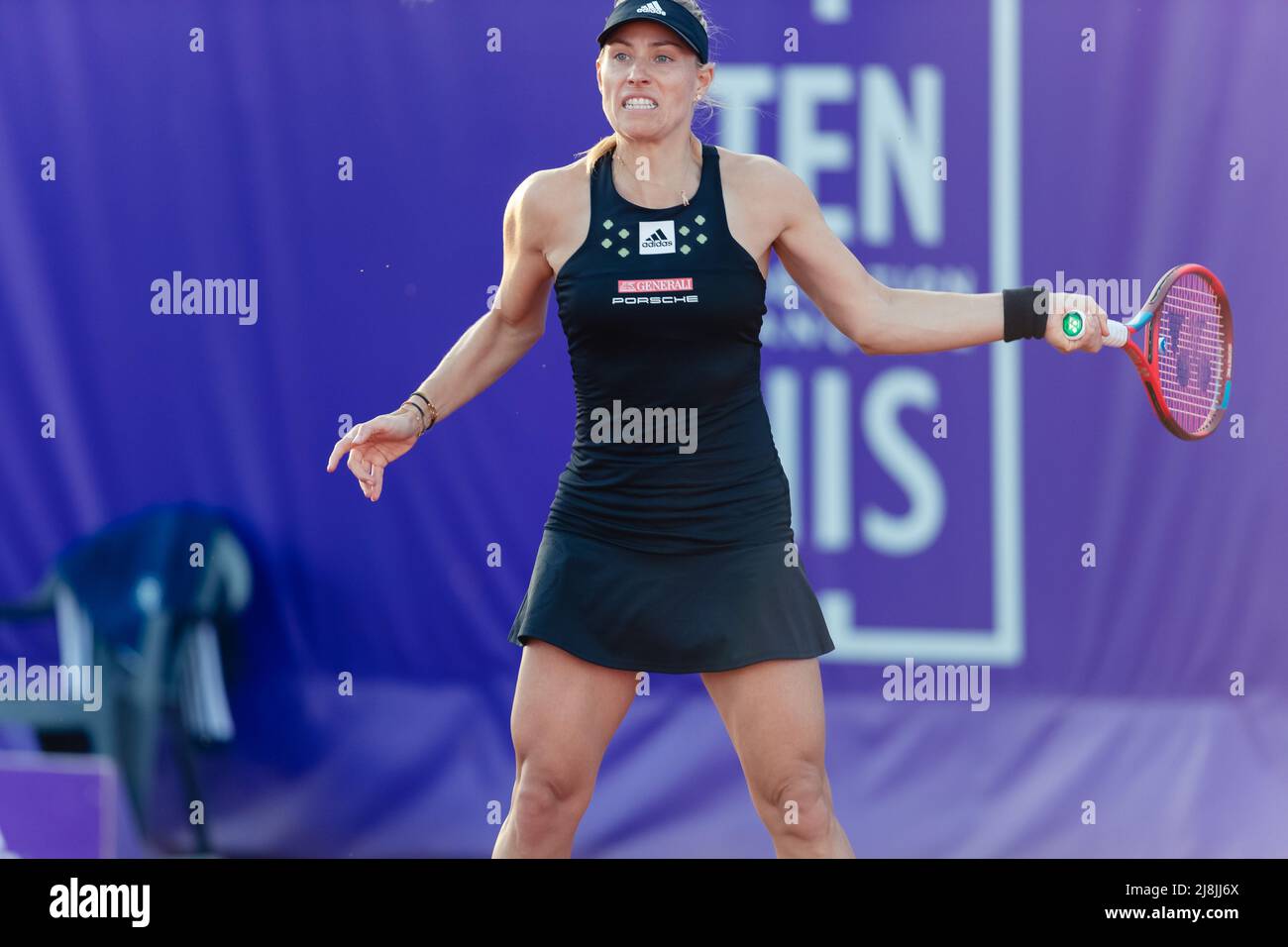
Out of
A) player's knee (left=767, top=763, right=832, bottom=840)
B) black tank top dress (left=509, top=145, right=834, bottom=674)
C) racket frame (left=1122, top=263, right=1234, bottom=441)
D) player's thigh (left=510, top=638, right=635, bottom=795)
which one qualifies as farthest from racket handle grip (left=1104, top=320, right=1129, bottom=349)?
player's thigh (left=510, top=638, right=635, bottom=795)

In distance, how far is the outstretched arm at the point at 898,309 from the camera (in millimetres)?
3367

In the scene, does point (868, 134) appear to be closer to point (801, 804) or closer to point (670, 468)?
point (670, 468)

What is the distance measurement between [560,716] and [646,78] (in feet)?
4.06

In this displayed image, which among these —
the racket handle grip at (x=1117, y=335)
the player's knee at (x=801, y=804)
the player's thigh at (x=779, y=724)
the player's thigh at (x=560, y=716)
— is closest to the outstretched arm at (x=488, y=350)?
the player's thigh at (x=560, y=716)

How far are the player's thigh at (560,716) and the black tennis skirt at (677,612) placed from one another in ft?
0.14

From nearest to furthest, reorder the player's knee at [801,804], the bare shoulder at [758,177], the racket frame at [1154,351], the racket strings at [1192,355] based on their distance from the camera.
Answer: the player's knee at [801,804], the bare shoulder at [758,177], the racket frame at [1154,351], the racket strings at [1192,355]

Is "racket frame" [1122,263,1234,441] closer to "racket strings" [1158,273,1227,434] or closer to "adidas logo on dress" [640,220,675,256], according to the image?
"racket strings" [1158,273,1227,434]

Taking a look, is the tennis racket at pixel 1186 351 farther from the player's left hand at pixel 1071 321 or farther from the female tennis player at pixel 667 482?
the female tennis player at pixel 667 482

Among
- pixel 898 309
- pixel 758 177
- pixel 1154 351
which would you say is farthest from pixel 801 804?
pixel 1154 351

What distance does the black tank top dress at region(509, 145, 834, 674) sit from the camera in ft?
10.5

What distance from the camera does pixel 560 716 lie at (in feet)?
10.6

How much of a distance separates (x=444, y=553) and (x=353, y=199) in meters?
1.08

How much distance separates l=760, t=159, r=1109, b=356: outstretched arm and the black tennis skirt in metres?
0.51

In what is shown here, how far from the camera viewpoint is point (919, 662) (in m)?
4.88
